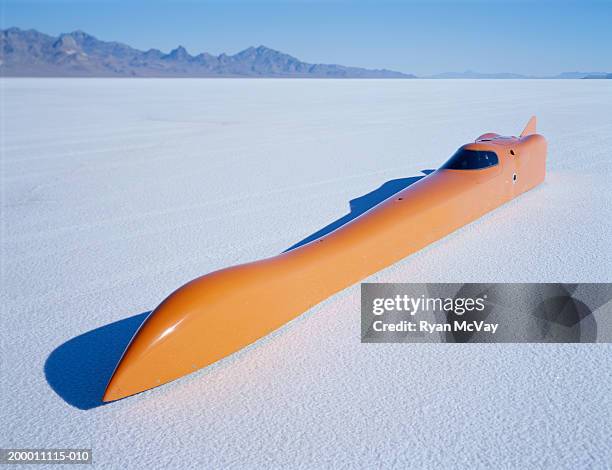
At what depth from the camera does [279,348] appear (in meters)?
3.45

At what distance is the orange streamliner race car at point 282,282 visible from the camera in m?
2.96

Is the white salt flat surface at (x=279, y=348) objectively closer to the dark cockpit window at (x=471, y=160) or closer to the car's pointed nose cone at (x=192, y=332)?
the car's pointed nose cone at (x=192, y=332)

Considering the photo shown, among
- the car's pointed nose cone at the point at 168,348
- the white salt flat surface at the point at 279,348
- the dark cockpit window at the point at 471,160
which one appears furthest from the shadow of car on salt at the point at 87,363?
the dark cockpit window at the point at 471,160

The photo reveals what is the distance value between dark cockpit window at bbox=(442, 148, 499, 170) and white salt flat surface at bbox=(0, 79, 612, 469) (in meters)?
0.67

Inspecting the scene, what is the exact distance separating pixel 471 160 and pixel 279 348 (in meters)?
3.66

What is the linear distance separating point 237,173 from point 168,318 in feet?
21.1

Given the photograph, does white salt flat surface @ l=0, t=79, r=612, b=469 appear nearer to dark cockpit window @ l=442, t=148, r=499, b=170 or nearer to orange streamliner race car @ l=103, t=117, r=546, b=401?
orange streamliner race car @ l=103, t=117, r=546, b=401

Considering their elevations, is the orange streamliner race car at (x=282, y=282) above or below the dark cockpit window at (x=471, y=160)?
below

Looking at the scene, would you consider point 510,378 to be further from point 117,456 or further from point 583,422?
point 117,456

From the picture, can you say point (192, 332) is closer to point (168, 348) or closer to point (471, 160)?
point (168, 348)

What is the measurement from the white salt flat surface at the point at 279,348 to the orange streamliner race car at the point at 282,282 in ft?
0.51

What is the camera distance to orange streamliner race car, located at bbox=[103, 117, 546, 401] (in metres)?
2.96

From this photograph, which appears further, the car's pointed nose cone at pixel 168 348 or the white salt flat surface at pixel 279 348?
the car's pointed nose cone at pixel 168 348

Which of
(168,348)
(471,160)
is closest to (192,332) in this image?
(168,348)
